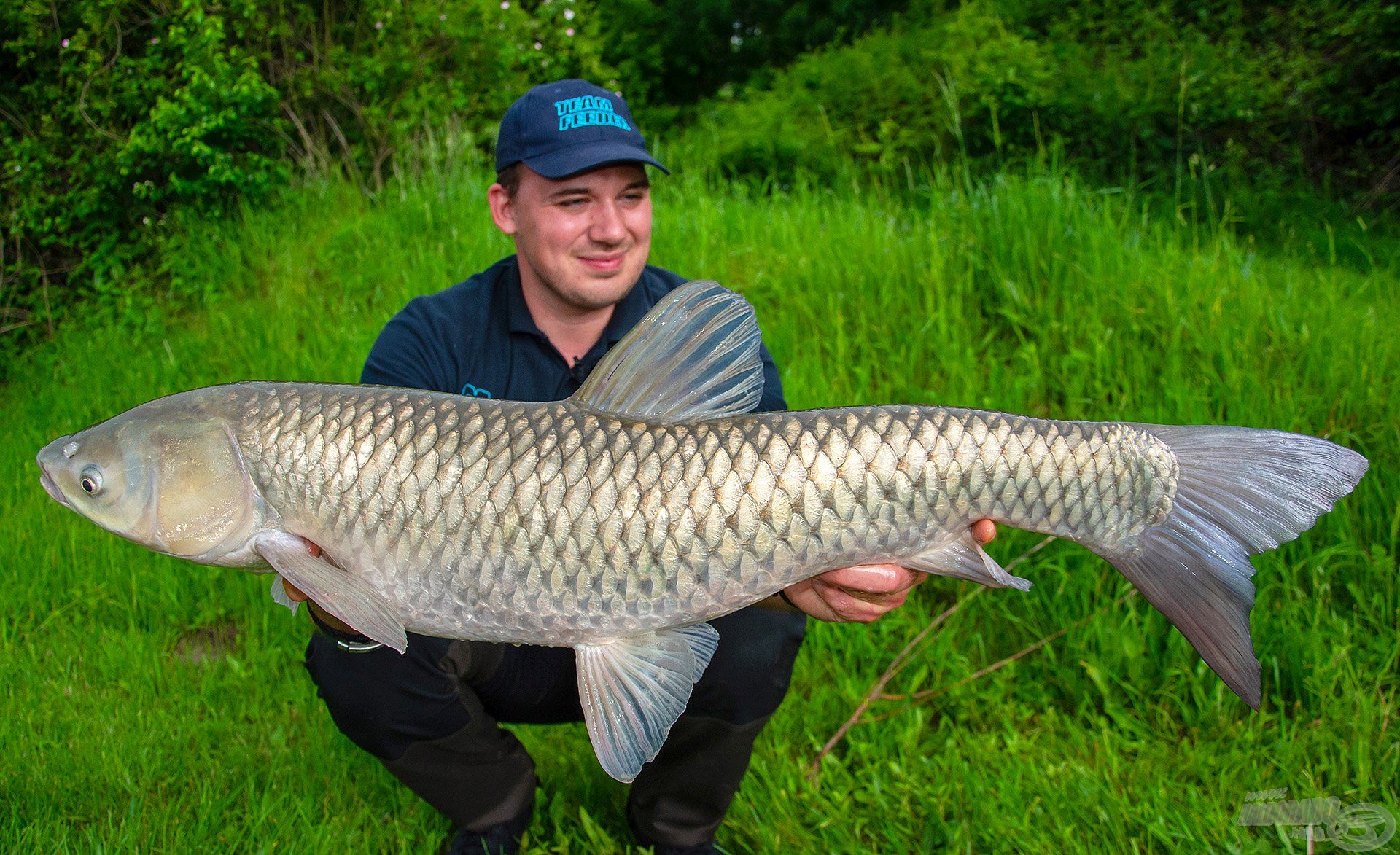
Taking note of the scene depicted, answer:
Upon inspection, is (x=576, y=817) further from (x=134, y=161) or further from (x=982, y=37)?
(x=982, y=37)

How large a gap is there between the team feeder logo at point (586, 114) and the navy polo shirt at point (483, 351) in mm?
396

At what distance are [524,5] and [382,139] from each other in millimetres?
3839

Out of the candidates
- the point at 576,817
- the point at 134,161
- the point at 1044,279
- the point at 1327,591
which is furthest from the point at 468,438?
the point at 134,161

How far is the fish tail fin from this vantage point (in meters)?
1.45

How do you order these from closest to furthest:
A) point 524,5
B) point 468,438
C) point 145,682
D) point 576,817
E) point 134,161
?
point 468,438 < point 576,817 < point 145,682 < point 134,161 < point 524,5

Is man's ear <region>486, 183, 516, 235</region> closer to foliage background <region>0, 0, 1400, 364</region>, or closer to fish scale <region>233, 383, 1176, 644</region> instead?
fish scale <region>233, 383, 1176, 644</region>

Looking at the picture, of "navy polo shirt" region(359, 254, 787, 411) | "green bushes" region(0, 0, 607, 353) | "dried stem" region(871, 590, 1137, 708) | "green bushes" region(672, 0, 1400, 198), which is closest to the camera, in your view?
"navy polo shirt" region(359, 254, 787, 411)

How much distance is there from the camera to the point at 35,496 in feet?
11.4

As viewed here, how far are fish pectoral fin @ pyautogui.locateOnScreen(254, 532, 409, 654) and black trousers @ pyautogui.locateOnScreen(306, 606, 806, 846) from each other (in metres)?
0.47

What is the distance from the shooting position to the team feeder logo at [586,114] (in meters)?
2.31

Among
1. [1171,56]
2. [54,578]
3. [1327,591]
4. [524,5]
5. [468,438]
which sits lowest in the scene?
[1327,591]

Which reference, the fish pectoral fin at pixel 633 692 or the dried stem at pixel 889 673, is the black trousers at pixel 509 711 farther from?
the fish pectoral fin at pixel 633 692

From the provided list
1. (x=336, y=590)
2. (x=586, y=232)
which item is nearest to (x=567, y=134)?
(x=586, y=232)

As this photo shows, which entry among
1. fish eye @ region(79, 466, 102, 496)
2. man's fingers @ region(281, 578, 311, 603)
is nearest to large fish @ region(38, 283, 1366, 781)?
fish eye @ region(79, 466, 102, 496)
